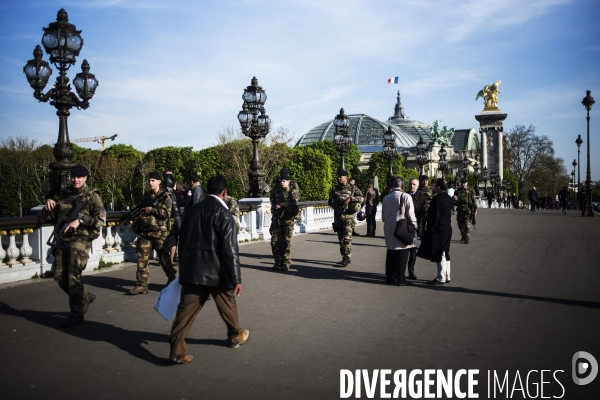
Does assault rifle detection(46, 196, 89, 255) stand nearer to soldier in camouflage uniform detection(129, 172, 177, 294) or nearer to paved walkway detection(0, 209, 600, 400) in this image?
paved walkway detection(0, 209, 600, 400)

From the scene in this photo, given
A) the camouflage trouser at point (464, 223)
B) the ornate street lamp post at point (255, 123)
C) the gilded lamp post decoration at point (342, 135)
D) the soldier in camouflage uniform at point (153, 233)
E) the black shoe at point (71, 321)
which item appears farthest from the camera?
the gilded lamp post decoration at point (342, 135)

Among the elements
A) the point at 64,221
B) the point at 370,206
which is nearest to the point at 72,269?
the point at 64,221

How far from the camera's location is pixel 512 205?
262 feet

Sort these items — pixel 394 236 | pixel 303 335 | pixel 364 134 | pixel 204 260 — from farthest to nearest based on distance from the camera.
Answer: pixel 364 134
pixel 394 236
pixel 303 335
pixel 204 260

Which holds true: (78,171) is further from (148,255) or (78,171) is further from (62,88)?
(62,88)

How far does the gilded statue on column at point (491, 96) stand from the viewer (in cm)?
10025

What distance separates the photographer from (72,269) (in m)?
6.81

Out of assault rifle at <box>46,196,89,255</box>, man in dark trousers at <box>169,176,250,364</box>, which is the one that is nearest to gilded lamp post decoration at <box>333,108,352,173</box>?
assault rifle at <box>46,196,89,255</box>

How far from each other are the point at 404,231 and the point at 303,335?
3757 mm

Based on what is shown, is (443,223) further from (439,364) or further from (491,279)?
(439,364)

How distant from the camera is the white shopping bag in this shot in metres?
5.60

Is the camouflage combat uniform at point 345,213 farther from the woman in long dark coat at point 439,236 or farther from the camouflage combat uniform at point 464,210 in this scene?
the camouflage combat uniform at point 464,210

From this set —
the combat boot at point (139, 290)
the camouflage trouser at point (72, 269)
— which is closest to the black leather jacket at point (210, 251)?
the camouflage trouser at point (72, 269)

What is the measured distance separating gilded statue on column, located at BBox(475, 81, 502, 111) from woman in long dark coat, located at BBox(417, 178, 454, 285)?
96071 mm
